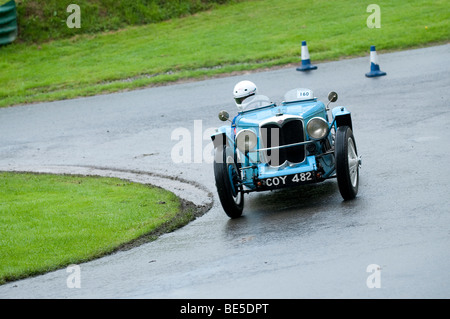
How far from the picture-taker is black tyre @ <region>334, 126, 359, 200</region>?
9195 mm

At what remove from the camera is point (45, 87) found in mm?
22969

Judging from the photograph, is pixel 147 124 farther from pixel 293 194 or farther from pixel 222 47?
pixel 222 47

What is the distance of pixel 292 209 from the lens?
973 centimetres

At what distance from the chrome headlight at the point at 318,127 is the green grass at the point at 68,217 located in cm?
215

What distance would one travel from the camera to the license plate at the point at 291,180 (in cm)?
941

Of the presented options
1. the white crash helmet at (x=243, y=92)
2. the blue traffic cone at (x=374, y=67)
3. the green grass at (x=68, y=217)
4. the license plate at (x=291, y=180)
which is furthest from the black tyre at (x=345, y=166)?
the blue traffic cone at (x=374, y=67)

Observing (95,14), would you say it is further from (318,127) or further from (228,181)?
(228,181)

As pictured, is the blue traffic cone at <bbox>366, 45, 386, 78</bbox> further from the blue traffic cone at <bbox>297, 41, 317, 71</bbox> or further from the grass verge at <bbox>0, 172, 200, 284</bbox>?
the grass verge at <bbox>0, 172, 200, 284</bbox>

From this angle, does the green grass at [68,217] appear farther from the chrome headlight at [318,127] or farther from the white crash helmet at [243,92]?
the chrome headlight at [318,127]

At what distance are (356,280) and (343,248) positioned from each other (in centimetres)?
106

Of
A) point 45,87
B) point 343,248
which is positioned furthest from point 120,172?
point 45,87

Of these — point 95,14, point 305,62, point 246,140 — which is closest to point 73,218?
point 246,140

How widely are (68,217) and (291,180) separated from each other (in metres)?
3.16

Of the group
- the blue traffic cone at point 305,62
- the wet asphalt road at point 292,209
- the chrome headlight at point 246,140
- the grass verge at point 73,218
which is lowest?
the grass verge at point 73,218
